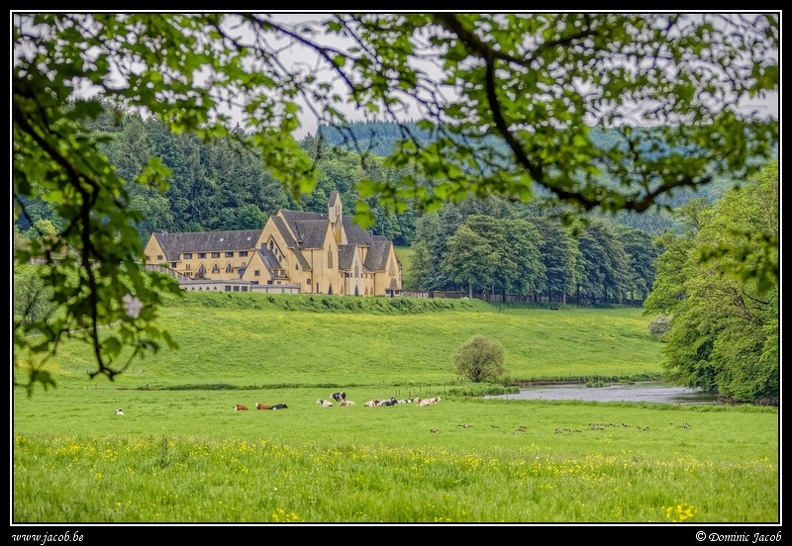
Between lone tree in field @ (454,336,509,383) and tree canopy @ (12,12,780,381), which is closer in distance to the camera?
tree canopy @ (12,12,780,381)

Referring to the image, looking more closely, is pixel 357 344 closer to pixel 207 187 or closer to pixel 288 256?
pixel 288 256

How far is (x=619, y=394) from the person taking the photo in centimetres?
Answer: 4556

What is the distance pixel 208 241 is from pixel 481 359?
49141mm

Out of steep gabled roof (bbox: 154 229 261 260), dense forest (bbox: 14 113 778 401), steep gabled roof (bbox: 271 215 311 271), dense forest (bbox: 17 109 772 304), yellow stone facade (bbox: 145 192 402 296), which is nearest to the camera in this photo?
dense forest (bbox: 14 113 778 401)

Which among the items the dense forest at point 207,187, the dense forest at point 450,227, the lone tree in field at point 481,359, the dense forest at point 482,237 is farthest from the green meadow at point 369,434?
the dense forest at point 207,187

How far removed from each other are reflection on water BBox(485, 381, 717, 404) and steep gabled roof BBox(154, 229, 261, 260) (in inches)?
1887

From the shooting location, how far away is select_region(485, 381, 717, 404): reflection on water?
42.3 meters

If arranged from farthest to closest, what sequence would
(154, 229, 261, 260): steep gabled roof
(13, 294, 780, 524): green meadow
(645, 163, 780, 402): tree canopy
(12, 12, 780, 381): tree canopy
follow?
(154, 229, 261, 260): steep gabled roof < (645, 163, 780, 402): tree canopy < (13, 294, 780, 524): green meadow < (12, 12, 780, 381): tree canopy

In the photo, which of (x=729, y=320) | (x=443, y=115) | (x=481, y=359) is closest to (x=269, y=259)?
(x=481, y=359)

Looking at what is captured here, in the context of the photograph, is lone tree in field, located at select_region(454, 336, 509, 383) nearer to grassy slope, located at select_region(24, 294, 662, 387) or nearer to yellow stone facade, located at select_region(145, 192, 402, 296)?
Result: grassy slope, located at select_region(24, 294, 662, 387)

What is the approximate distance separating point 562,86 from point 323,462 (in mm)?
8415

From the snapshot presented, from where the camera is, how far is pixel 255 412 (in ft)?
115

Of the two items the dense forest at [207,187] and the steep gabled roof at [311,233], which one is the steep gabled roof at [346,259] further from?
the dense forest at [207,187]

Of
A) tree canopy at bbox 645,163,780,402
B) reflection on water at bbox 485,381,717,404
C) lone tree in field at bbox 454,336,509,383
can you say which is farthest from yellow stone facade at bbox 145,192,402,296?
tree canopy at bbox 645,163,780,402
